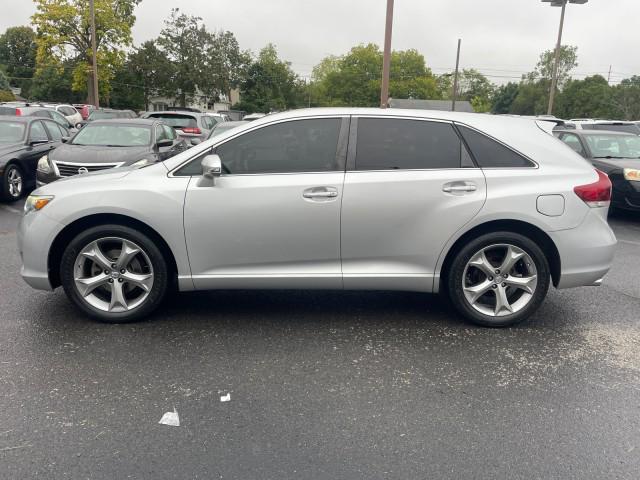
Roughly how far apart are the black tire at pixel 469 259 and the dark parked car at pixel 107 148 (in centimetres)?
560

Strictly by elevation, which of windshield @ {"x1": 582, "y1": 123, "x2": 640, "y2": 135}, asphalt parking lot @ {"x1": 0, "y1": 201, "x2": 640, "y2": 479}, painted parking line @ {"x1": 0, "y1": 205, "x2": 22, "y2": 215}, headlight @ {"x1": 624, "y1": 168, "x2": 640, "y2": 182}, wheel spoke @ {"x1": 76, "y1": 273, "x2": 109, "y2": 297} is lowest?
painted parking line @ {"x1": 0, "y1": 205, "x2": 22, "y2": 215}

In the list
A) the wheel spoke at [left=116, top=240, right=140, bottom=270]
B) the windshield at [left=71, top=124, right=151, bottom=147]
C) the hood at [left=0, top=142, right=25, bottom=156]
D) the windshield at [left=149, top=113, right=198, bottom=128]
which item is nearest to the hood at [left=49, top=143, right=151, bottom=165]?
the windshield at [left=71, top=124, right=151, bottom=147]

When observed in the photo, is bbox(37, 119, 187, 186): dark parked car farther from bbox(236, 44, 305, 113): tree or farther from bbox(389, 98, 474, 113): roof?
bbox(236, 44, 305, 113): tree

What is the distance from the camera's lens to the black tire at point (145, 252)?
4.06 meters

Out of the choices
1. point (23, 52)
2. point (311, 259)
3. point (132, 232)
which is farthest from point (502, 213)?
point (23, 52)

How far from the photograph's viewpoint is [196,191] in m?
4.02

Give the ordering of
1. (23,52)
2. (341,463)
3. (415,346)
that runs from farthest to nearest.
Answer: (23,52) → (415,346) → (341,463)

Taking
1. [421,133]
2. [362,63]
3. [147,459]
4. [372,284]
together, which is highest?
[362,63]

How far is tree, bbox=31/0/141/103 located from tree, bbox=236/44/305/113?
92.3ft

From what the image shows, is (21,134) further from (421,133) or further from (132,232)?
(421,133)

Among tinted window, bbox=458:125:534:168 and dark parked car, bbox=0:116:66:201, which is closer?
tinted window, bbox=458:125:534:168

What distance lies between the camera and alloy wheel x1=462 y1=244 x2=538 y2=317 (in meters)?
4.16

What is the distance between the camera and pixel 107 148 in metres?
9.41

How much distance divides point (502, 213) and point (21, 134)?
9888 mm
